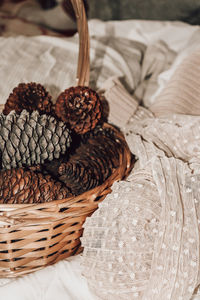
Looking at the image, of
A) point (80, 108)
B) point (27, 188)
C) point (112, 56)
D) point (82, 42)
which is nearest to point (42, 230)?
point (27, 188)

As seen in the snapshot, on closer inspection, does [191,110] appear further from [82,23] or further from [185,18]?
[185,18]

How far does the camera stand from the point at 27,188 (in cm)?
47

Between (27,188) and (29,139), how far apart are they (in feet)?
0.29

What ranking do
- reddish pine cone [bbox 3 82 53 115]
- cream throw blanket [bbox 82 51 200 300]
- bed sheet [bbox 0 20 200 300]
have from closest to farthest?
cream throw blanket [bbox 82 51 200 300], reddish pine cone [bbox 3 82 53 115], bed sheet [bbox 0 20 200 300]

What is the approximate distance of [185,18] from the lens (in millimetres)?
1217

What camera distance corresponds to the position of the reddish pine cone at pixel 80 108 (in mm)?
613

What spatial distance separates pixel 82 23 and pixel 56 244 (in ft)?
1.43

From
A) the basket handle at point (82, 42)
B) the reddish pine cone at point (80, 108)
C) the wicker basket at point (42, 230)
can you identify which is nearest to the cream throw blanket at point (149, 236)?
the wicker basket at point (42, 230)

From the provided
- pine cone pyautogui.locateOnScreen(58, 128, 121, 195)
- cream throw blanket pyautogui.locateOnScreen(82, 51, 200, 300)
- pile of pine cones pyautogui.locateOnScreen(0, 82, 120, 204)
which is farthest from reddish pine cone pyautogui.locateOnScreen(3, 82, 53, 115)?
cream throw blanket pyautogui.locateOnScreen(82, 51, 200, 300)

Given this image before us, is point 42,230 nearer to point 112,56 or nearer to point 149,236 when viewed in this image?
point 149,236

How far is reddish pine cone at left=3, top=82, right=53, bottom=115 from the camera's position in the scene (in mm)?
605

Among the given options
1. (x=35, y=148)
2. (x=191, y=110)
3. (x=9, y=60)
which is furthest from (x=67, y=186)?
(x=9, y=60)

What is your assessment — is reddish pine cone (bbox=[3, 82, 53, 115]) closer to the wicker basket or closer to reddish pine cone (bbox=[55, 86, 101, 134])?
reddish pine cone (bbox=[55, 86, 101, 134])

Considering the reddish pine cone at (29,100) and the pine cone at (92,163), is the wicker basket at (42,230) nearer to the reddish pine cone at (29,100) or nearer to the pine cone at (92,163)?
the pine cone at (92,163)
